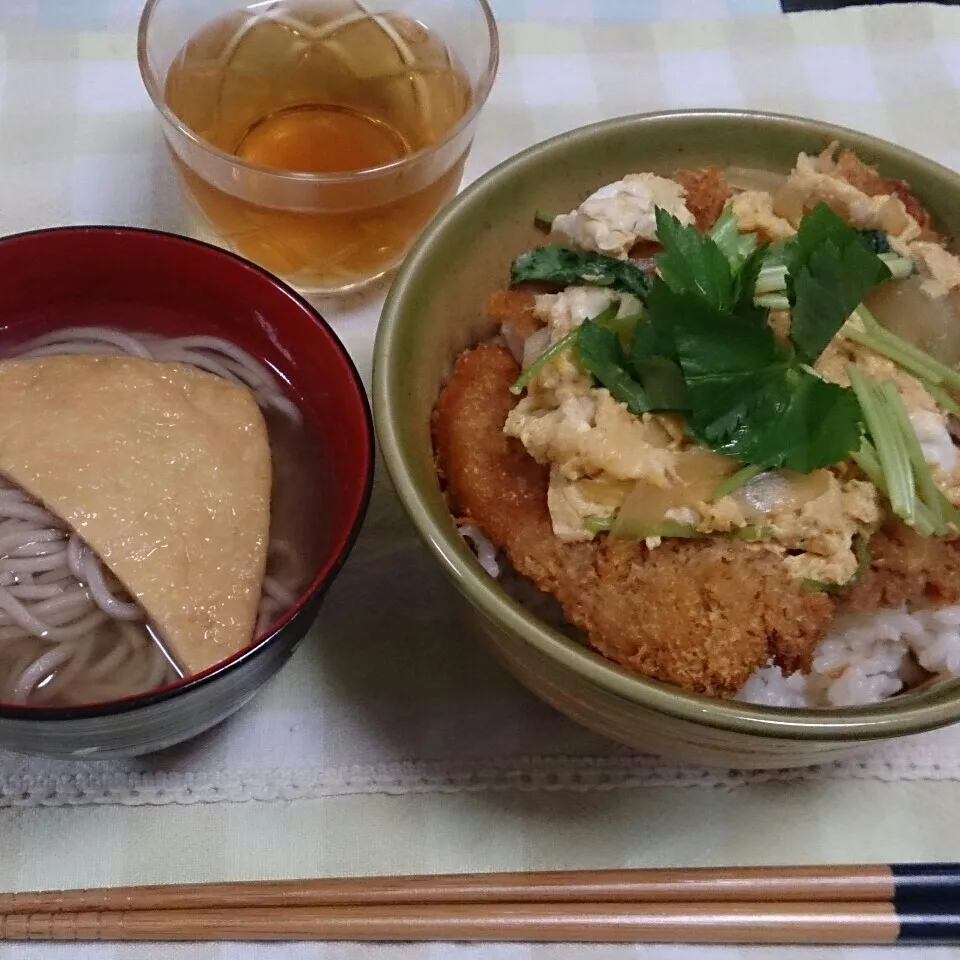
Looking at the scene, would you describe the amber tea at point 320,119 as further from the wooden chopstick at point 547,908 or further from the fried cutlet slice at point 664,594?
the wooden chopstick at point 547,908

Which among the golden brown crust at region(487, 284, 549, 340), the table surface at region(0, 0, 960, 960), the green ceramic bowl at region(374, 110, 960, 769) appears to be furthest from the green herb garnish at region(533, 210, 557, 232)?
the table surface at region(0, 0, 960, 960)

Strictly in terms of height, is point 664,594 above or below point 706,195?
below

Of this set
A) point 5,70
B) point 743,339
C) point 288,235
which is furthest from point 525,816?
point 5,70

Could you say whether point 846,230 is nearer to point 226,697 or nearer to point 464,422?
point 464,422

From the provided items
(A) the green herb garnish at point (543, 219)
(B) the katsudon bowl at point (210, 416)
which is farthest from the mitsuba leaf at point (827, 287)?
(B) the katsudon bowl at point (210, 416)

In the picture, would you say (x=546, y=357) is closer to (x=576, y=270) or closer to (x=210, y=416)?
(x=576, y=270)

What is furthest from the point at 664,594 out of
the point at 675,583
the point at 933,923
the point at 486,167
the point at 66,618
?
the point at 486,167
